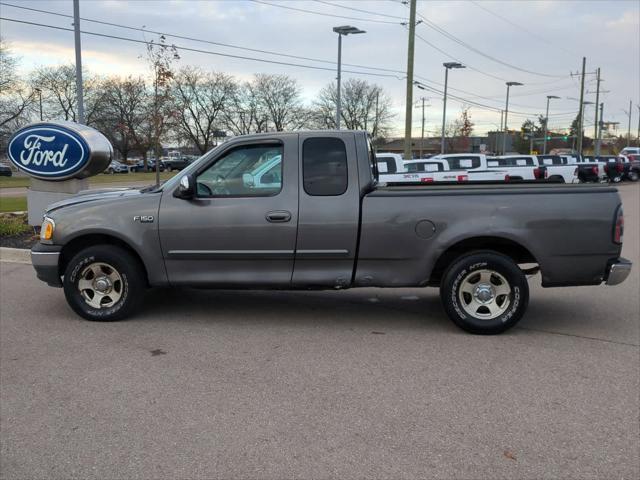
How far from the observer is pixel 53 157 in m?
10.4

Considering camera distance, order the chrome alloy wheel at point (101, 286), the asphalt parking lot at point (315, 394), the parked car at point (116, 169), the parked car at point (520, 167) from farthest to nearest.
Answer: the parked car at point (116, 169) → the parked car at point (520, 167) → the chrome alloy wheel at point (101, 286) → the asphalt parking lot at point (315, 394)

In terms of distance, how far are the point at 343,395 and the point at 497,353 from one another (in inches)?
63.9

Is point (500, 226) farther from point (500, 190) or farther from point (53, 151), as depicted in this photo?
A: point (53, 151)

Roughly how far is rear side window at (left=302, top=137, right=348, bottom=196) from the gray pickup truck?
1cm

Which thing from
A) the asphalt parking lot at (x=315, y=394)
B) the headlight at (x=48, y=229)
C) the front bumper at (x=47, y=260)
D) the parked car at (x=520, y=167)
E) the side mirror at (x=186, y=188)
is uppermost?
the parked car at (x=520, y=167)

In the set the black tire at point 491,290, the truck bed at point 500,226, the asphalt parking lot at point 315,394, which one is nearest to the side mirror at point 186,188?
the asphalt parking lot at point 315,394

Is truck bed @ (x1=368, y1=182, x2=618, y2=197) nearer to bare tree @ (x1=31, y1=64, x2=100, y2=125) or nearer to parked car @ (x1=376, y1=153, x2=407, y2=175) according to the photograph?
parked car @ (x1=376, y1=153, x2=407, y2=175)

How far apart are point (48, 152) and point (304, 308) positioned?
263 inches

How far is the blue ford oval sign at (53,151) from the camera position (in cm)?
1023

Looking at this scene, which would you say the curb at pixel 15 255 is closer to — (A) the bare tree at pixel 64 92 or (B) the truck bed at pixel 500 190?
(B) the truck bed at pixel 500 190

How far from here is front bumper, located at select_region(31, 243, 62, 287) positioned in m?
5.68

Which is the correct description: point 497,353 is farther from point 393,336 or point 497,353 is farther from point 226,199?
point 226,199

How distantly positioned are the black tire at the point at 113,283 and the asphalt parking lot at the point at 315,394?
16cm

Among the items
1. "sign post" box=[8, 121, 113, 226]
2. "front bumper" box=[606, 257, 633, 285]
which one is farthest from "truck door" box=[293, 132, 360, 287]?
"sign post" box=[8, 121, 113, 226]
